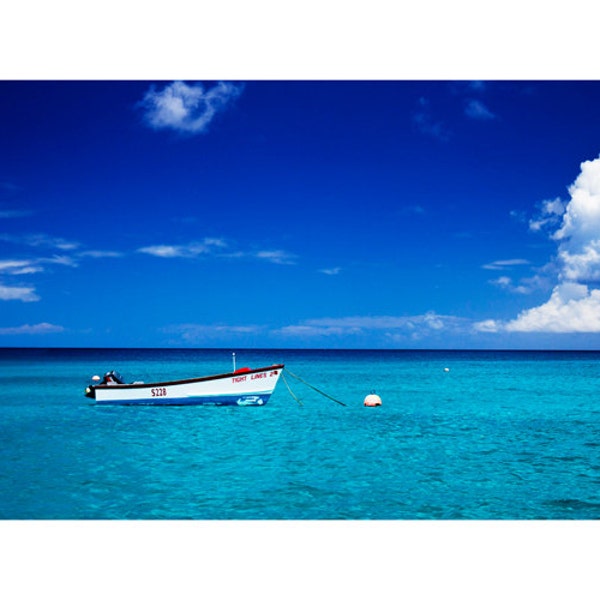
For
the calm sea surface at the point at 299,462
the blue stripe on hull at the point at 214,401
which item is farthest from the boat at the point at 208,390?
the calm sea surface at the point at 299,462

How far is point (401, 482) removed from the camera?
9.41 meters

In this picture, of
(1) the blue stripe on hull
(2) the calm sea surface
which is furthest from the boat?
(2) the calm sea surface

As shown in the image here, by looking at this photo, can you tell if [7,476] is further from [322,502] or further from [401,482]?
[401,482]

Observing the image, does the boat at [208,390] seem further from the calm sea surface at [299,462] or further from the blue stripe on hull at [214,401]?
the calm sea surface at [299,462]

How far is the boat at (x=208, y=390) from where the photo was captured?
17500 millimetres

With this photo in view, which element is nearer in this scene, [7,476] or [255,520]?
[255,520]

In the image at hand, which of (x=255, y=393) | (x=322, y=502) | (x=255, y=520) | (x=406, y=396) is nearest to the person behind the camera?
(x=255, y=520)

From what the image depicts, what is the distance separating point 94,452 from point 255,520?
5380mm

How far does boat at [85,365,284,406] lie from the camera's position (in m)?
17.5

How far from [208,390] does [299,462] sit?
7113mm

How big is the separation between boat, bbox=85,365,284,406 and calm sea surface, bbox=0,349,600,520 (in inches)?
14.7

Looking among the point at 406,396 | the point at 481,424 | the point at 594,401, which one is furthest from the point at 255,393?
the point at 594,401

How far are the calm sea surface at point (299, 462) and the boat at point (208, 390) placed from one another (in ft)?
1.22

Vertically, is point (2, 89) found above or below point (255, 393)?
above
